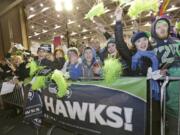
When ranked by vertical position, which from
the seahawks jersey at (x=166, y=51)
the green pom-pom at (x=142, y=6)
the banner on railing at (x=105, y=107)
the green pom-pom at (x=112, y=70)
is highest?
the green pom-pom at (x=142, y=6)

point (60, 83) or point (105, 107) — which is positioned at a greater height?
point (60, 83)

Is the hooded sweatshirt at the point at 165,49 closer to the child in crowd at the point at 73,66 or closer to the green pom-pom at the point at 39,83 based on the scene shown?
the child in crowd at the point at 73,66

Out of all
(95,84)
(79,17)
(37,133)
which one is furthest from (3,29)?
(95,84)

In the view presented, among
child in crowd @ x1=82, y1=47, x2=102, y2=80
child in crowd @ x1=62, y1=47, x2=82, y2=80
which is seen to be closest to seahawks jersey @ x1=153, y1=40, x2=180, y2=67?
child in crowd @ x1=82, y1=47, x2=102, y2=80

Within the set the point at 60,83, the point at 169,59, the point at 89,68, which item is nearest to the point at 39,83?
the point at 60,83

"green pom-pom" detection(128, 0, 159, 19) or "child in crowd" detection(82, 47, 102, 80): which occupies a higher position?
"green pom-pom" detection(128, 0, 159, 19)

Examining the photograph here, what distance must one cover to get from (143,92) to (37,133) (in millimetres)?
2368

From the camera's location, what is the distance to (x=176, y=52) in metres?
2.87

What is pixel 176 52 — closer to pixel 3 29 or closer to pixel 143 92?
pixel 143 92

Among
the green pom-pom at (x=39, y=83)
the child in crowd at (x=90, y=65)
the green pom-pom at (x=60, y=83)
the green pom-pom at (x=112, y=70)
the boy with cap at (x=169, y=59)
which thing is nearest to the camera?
the boy with cap at (x=169, y=59)

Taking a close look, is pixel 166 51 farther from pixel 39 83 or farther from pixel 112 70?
pixel 39 83

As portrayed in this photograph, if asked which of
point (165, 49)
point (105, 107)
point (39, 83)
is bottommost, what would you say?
point (105, 107)

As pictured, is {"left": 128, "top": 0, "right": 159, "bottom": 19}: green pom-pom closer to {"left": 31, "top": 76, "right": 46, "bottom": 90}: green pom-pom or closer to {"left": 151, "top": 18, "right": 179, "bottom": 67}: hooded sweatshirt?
{"left": 151, "top": 18, "right": 179, "bottom": 67}: hooded sweatshirt

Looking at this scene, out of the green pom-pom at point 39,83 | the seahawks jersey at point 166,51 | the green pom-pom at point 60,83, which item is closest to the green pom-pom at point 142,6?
the seahawks jersey at point 166,51
